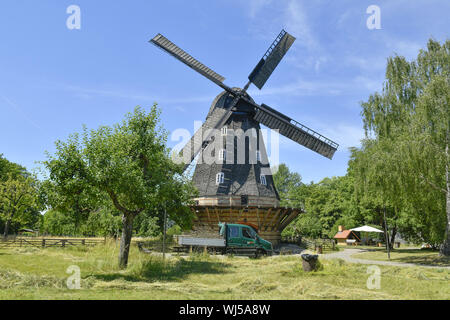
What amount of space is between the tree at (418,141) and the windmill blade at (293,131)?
571 cm

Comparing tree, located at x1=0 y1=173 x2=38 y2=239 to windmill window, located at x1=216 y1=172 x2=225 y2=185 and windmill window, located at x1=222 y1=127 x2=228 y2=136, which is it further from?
windmill window, located at x1=222 y1=127 x2=228 y2=136

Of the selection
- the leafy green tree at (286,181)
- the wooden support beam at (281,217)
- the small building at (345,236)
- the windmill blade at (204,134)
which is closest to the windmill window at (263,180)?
the wooden support beam at (281,217)

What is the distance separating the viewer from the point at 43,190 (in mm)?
11391

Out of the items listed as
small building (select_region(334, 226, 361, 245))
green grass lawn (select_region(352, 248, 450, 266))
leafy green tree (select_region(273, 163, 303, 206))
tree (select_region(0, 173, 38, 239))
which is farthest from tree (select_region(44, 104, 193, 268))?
leafy green tree (select_region(273, 163, 303, 206))

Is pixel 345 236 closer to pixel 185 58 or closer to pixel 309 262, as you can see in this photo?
pixel 185 58

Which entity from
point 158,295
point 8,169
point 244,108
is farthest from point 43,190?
point 8,169

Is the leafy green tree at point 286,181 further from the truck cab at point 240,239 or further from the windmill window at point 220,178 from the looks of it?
the truck cab at point 240,239

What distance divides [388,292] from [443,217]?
1511cm

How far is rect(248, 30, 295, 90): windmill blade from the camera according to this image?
29047 millimetres

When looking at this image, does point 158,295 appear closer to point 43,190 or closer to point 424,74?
point 43,190

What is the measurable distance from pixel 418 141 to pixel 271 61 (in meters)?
16.8

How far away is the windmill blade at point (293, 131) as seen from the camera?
27.0 meters

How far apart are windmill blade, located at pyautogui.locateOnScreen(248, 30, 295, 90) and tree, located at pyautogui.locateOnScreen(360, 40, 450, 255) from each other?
11.2 meters
